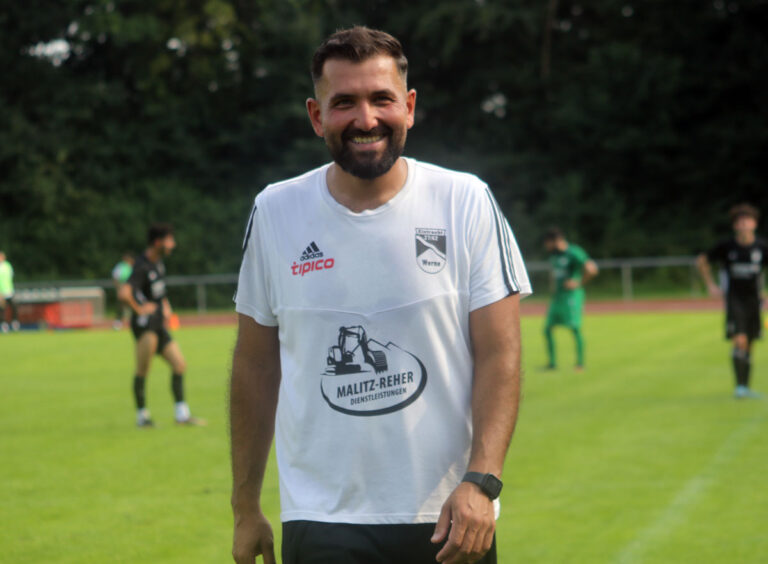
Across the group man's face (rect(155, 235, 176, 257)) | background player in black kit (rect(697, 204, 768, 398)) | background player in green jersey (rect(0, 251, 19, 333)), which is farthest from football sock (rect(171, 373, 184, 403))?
background player in green jersey (rect(0, 251, 19, 333))

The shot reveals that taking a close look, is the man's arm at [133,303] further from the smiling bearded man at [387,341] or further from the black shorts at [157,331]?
the smiling bearded man at [387,341]

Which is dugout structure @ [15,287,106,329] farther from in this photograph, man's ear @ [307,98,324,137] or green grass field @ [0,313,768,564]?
man's ear @ [307,98,324,137]

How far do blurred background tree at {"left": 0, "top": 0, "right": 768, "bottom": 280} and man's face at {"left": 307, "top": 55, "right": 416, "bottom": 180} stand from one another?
130ft

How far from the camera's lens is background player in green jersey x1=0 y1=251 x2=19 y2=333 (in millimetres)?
29609

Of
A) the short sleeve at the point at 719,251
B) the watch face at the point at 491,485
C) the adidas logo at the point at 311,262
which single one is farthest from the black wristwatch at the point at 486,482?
the short sleeve at the point at 719,251

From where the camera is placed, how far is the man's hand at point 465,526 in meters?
2.88

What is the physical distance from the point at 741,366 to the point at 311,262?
11103 millimetres

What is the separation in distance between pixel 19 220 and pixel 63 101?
5.18 meters

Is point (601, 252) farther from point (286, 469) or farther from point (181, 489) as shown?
point (286, 469)

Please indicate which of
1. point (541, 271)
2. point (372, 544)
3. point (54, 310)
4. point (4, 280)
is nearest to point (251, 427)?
point (372, 544)

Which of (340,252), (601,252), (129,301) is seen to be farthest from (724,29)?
(340,252)

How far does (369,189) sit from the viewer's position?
3.12 m

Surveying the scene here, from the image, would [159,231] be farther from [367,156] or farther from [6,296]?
[6,296]

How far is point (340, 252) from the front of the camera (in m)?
3.09
